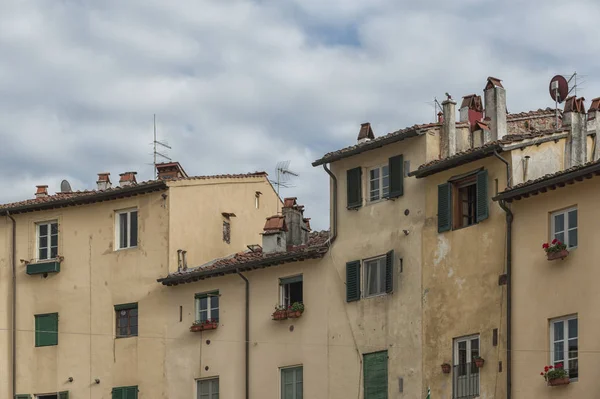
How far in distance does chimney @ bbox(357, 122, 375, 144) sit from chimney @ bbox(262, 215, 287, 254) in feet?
14.6

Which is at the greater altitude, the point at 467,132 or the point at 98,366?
the point at 467,132

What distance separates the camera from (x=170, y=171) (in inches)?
2584

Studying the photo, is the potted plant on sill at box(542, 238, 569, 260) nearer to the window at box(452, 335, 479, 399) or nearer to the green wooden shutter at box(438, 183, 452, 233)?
the window at box(452, 335, 479, 399)

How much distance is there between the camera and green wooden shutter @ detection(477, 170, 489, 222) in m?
52.0

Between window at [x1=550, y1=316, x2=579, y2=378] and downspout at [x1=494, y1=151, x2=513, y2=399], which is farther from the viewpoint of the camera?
downspout at [x1=494, y1=151, x2=513, y2=399]

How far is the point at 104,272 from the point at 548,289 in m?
20.5

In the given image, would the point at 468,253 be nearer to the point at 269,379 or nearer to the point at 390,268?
the point at 390,268

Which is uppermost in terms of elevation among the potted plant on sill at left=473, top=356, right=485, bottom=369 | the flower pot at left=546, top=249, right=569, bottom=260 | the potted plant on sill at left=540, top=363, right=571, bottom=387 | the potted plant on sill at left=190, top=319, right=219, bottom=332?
the flower pot at left=546, top=249, right=569, bottom=260

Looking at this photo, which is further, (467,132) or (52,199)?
(52,199)

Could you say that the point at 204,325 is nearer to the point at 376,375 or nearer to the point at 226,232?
the point at 226,232

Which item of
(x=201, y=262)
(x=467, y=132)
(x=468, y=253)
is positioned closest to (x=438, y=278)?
(x=468, y=253)

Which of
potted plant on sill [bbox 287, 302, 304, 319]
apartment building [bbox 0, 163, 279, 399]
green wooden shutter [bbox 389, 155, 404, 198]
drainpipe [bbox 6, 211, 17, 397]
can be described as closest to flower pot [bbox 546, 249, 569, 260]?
green wooden shutter [bbox 389, 155, 404, 198]

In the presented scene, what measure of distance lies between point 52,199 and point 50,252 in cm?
205

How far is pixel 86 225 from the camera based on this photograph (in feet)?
212
